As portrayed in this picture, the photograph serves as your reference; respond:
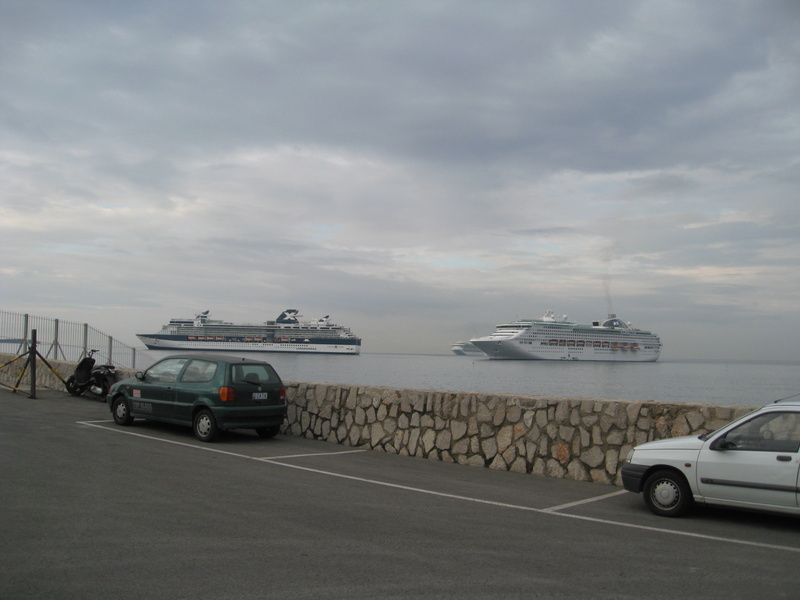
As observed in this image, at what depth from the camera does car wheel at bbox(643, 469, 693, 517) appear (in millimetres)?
6824

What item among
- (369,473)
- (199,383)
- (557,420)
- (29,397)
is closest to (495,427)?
(557,420)

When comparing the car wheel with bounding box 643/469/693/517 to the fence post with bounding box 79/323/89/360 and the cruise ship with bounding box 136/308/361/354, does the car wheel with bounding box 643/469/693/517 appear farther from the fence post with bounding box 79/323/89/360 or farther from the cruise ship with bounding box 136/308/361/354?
the cruise ship with bounding box 136/308/361/354

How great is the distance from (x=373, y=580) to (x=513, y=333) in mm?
108114

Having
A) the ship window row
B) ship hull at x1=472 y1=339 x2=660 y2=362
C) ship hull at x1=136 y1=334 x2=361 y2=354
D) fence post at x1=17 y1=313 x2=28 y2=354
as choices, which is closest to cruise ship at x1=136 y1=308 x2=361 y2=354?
ship hull at x1=136 y1=334 x2=361 y2=354

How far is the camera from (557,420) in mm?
9477

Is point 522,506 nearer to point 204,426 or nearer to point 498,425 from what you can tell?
point 498,425

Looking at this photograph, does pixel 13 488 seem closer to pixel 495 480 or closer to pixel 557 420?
pixel 495 480

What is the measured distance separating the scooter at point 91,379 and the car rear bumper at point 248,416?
24.0ft

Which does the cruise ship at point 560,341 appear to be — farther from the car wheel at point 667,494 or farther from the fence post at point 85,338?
the car wheel at point 667,494

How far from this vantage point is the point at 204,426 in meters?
11.3

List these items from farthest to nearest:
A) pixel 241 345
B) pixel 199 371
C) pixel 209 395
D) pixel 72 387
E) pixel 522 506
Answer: pixel 241 345 → pixel 72 387 → pixel 199 371 → pixel 209 395 → pixel 522 506

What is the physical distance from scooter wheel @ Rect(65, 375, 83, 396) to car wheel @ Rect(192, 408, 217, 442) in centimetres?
808

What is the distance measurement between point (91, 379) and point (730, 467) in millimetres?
15572

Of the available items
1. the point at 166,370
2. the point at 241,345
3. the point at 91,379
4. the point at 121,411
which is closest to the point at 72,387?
the point at 91,379
